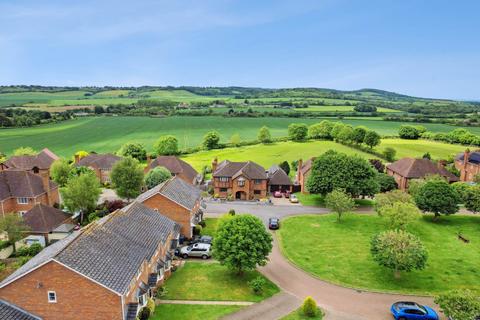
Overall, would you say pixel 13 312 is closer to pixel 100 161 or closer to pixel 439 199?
pixel 439 199

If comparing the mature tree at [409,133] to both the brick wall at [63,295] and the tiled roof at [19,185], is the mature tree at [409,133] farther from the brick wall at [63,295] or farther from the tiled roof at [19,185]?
the brick wall at [63,295]

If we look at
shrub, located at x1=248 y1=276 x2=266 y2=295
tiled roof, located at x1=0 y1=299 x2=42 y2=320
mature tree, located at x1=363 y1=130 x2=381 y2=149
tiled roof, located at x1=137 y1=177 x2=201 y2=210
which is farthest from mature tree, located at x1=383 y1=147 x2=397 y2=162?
tiled roof, located at x1=0 y1=299 x2=42 y2=320

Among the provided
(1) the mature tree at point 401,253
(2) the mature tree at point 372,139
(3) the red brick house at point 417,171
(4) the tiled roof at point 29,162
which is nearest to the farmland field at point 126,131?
(2) the mature tree at point 372,139

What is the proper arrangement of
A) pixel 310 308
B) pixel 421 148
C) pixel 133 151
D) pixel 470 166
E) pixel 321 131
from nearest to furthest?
1. pixel 310 308
2. pixel 470 166
3. pixel 133 151
4. pixel 421 148
5. pixel 321 131

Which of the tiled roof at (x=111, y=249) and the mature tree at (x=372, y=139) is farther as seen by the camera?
the mature tree at (x=372, y=139)

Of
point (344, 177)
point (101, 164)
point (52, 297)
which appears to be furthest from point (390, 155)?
point (52, 297)

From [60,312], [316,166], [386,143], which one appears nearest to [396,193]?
[316,166]
